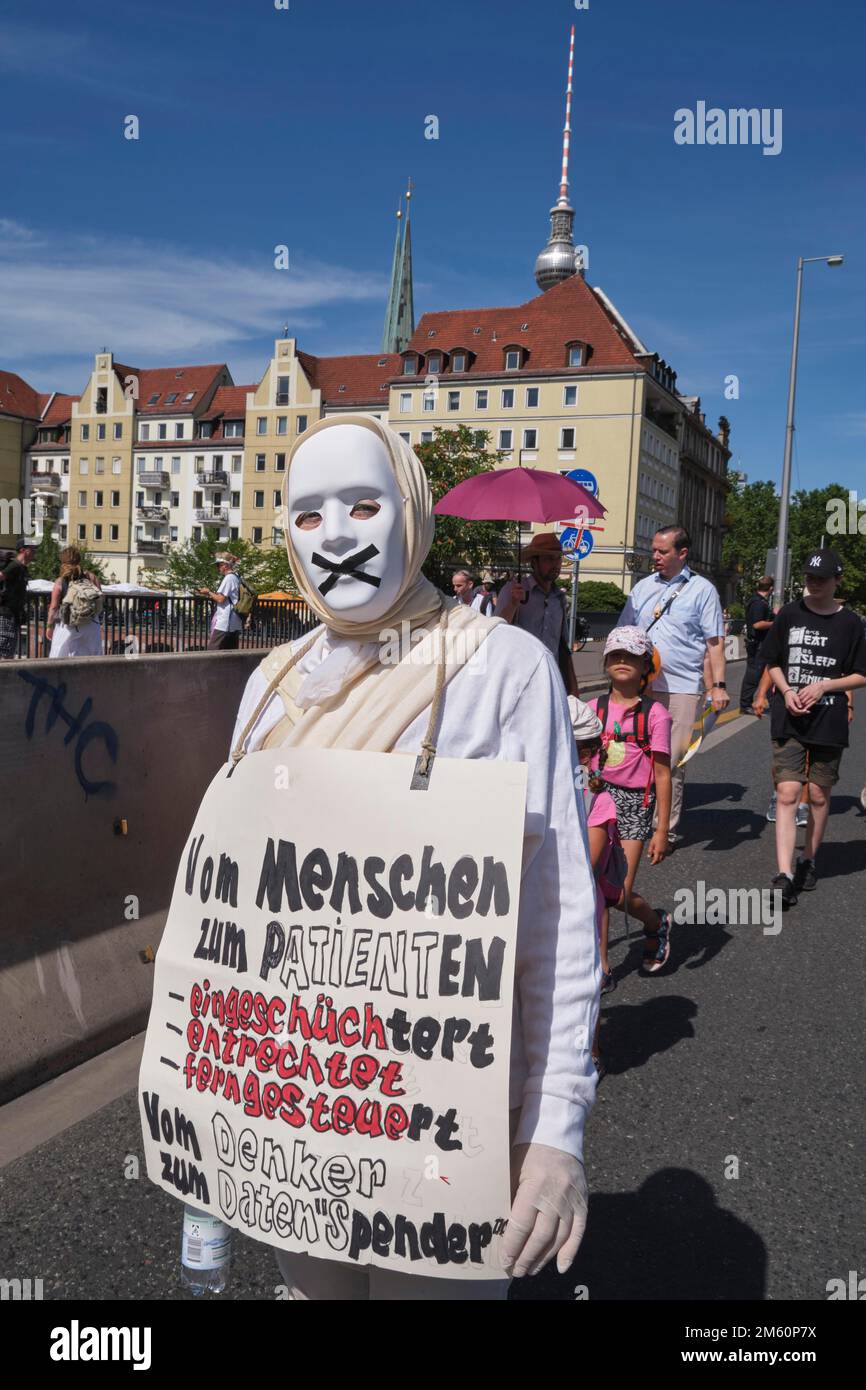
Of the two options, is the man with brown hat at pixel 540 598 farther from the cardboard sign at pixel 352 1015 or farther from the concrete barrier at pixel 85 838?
the cardboard sign at pixel 352 1015

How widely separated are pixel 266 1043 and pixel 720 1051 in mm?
3094

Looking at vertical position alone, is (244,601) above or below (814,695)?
above

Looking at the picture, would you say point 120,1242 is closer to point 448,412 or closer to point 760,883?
point 760,883

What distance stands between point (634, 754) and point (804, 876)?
2399 mm

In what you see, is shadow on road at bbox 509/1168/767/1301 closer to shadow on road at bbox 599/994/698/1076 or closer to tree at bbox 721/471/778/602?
shadow on road at bbox 599/994/698/1076

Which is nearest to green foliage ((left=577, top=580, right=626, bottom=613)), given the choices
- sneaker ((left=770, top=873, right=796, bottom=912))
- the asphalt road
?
sneaker ((left=770, top=873, right=796, bottom=912))

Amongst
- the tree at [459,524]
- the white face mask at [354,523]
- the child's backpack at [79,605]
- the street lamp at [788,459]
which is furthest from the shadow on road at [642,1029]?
the tree at [459,524]

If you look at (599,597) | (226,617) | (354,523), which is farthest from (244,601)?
(599,597)

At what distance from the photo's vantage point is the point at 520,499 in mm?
7910

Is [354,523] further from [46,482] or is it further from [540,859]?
[46,482]

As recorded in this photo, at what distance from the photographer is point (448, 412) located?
7019 centimetres

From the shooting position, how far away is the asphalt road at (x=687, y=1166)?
2764 millimetres
